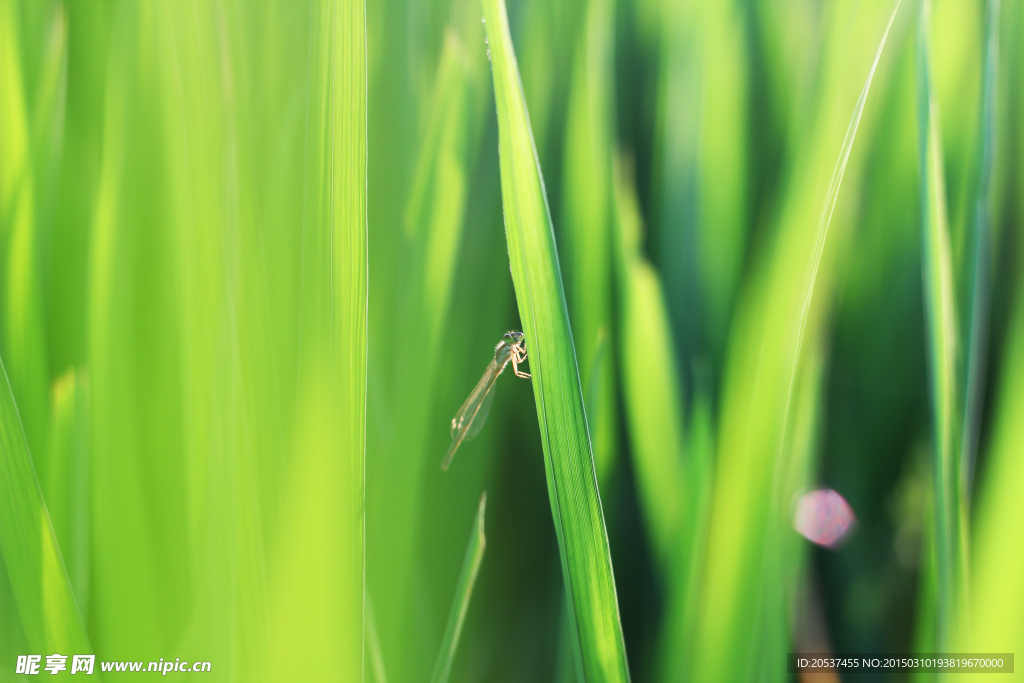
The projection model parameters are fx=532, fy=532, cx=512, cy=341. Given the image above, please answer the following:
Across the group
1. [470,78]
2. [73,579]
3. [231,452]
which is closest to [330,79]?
[470,78]

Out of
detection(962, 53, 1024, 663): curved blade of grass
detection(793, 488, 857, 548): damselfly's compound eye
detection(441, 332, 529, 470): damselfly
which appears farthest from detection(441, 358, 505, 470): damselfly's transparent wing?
detection(962, 53, 1024, 663): curved blade of grass

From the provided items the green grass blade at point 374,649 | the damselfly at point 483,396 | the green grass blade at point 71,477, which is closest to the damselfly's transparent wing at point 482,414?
the damselfly at point 483,396

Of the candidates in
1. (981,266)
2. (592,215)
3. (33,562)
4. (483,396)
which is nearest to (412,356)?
(483,396)

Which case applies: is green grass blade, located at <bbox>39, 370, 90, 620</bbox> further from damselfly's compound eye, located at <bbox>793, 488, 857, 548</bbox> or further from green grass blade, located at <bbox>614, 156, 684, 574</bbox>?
damselfly's compound eye, located at <bbox>793, 488, 857, 548</bbox>

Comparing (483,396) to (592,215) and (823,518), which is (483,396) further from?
(823,518)

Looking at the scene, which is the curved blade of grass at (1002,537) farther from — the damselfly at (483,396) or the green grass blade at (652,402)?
the damselfly at (483,396)
